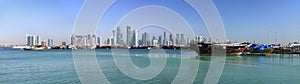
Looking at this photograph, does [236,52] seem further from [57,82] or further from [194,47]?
[57,82]

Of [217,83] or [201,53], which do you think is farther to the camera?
[201,53]

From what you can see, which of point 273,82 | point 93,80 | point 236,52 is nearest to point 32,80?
point 93,80

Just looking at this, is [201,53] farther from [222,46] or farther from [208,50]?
[222,46]

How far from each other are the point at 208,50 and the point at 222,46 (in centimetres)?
432

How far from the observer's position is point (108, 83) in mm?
13812

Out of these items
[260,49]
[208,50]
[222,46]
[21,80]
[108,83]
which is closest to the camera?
[108,83]

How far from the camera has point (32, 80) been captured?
1473 cm

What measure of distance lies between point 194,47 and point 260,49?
1331 centimetres

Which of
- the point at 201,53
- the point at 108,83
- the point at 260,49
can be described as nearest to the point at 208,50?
the point at 201,53

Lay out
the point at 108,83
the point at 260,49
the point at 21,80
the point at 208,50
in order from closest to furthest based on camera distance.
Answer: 1. the point at 108,83
2. the point at 21,80
3. the point at 208,50
4. the point at 260,49

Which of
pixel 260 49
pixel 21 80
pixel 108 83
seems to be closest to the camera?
pixel 108 83

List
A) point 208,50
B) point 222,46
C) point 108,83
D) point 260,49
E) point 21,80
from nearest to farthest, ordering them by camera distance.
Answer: point 108,83, point 21,80, point 208,50, point 222,46, point 260,49

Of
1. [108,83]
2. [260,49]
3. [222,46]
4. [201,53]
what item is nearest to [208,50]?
[201,53]

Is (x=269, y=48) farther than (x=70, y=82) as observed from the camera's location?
Yes
